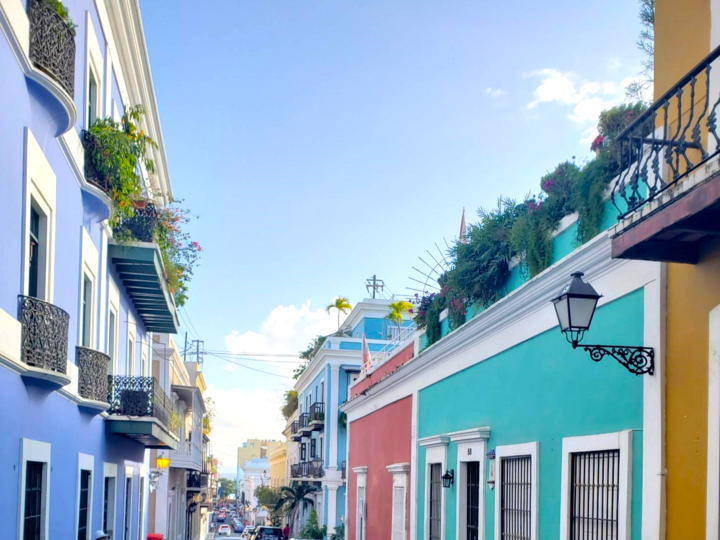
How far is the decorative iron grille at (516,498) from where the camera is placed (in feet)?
26.6

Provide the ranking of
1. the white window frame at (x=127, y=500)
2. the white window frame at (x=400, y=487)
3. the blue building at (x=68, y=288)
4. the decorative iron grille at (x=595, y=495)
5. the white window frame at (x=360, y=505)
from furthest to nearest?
the white window frame at (x=360, y=505) → the white window frame at (x=127, y=500) → the white window frame at (x=400, y=487) → the blue building at (x=68, y=288) → the decorative iron grille at (x=595, y=495)

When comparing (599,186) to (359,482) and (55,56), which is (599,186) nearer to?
(55,56)

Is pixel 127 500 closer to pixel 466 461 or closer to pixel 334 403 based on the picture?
pixel 466 461

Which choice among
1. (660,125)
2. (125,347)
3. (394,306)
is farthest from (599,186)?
(394,306)

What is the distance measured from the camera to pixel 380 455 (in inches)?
632

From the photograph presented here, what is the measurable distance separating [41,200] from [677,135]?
6.01 metres

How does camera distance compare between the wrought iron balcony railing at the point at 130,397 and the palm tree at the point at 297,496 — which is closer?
the wrought iron balcony railing at the point at 130,397

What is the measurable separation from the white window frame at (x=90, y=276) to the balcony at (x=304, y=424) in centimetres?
2564

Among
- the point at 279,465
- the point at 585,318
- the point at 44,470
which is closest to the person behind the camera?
the point at 585,318

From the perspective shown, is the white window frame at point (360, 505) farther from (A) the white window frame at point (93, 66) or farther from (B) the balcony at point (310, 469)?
(B) the balcony at point (310, 469)

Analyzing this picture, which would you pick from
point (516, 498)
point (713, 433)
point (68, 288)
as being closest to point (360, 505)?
point (516, 498)

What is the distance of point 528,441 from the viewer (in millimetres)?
8195

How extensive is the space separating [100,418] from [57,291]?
393 centimetres

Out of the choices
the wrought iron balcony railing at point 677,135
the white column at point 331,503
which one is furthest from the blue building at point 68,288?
the white column at point 331,503
